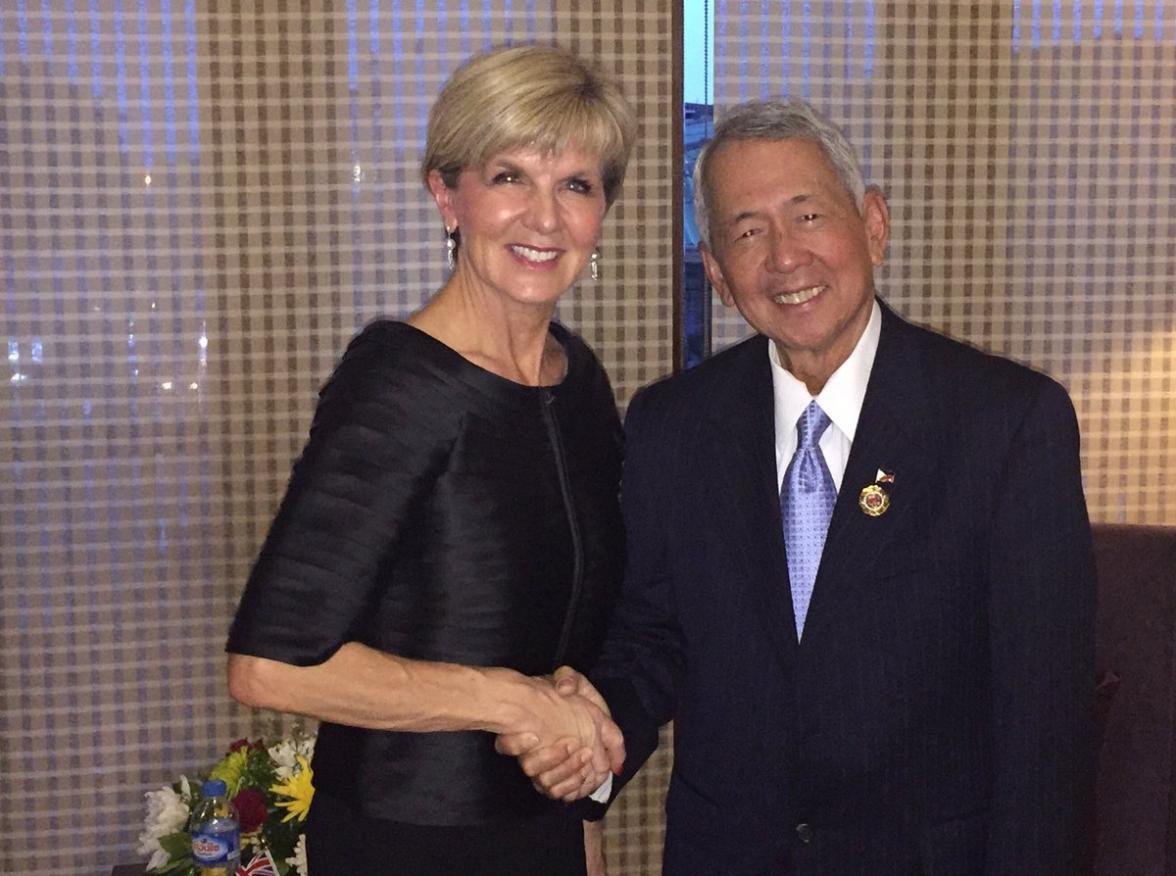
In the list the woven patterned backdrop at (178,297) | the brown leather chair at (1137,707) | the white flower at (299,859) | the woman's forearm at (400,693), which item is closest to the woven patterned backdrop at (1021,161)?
the woven patterned backdrop at (178,297)

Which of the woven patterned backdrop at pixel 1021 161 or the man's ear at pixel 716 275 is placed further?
the woven patterned backdrop at pixel 1021 161

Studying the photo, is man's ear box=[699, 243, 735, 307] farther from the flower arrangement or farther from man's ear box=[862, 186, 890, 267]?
the flower arrangement

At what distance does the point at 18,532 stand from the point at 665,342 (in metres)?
1.64

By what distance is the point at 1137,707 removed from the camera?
8.21 ft

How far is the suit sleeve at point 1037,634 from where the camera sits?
1.62 m

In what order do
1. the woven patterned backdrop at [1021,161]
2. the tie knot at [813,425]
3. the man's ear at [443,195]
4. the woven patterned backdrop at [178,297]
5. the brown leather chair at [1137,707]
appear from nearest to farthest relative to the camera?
the man's ear at [443,195]
the tie knot at [813,425]
the brown leather chair at [1137,707]
the woven patterned backdrop at [178,297]
the woven patterned backdrop at [1021,161]

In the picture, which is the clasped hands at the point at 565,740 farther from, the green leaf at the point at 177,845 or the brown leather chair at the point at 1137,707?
the green leaf at the point at 177,845

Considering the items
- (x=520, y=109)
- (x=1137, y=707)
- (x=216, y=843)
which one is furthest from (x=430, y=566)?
(x=1137, y=707)

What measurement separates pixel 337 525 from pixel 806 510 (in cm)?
67

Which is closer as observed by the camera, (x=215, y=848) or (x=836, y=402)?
(x=836, y=402)

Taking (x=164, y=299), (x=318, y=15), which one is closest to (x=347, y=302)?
(x=164, y=299)

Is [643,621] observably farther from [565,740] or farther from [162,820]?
[162,820]

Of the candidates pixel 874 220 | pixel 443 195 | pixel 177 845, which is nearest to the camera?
pixel 443 195

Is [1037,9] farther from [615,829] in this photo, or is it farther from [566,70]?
[615,829]
